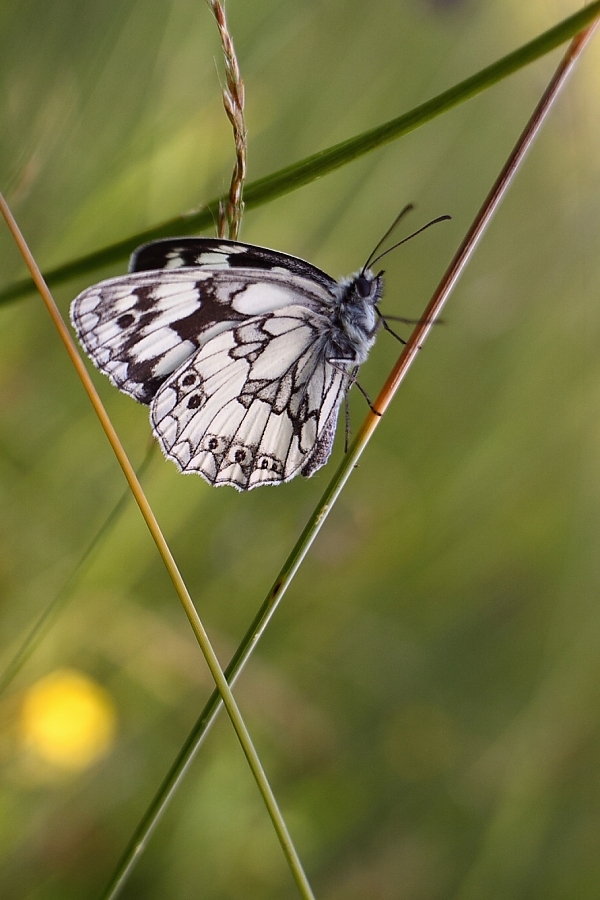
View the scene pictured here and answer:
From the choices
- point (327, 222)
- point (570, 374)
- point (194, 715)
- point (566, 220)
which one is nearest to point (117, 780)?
point (194, 715)

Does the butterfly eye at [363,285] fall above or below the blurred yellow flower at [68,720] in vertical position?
above

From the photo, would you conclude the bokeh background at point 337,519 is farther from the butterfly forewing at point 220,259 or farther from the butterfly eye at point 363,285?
the butterfly eye at point 363,285

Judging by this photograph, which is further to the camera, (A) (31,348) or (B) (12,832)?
→ (A) (31,348)

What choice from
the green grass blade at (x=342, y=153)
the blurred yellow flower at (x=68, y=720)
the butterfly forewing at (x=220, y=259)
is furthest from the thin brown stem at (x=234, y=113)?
the blurred yellow flower at (x=68, y=720)

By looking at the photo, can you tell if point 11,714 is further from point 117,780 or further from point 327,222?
Answer: point 327,222

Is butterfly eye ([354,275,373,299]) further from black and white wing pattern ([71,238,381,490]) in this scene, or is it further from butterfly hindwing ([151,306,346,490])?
butterfly hindwing ([151,306,346,490])

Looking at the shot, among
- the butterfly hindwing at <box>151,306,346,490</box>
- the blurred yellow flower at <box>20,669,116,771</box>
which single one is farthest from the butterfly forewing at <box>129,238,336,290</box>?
the blurred yellow flower at <box>20,669,116,771</box>
